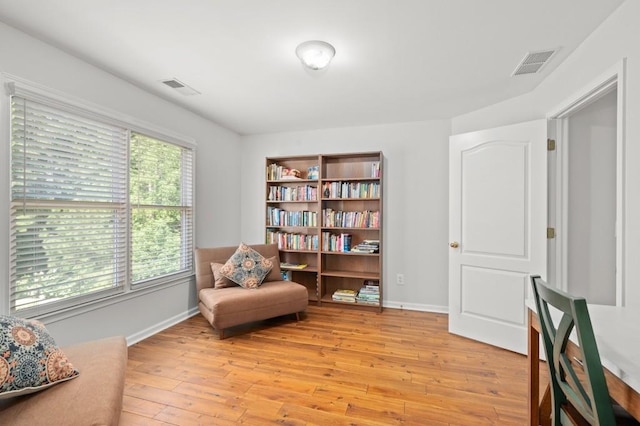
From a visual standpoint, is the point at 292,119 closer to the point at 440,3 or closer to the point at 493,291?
the point at 440,3

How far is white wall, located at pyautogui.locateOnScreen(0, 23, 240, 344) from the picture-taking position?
6.00 feet

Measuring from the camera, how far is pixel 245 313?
2.83 meters

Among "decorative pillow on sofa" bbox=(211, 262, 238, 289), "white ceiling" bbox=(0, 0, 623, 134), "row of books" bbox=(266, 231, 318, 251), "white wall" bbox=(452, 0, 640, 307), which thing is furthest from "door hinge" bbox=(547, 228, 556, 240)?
"decorative pillow on sofa" bbox=(211, 262, 238, 289)

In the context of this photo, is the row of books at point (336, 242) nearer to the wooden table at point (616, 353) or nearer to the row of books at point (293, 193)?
the row of books at point (293, 193)

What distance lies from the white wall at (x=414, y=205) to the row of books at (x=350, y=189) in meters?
0.22

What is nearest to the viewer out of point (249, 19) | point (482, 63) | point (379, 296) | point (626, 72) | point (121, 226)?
point (626, 72)

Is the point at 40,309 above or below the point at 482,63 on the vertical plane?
below

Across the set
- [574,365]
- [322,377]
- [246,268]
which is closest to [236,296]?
[246,268]

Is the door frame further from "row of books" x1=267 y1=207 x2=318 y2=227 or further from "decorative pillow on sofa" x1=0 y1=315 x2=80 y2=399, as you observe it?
"decorative pillow on sofa" x1=0 y1=315 x2=80 y2=399

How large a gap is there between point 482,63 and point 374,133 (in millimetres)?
1662

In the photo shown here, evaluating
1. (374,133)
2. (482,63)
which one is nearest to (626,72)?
(482,63)

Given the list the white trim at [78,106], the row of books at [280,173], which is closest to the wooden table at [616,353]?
the row of books at [280,173]

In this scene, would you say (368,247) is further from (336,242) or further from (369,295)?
(369,295)

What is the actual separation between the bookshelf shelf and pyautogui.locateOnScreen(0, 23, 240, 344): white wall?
0.63 meters
